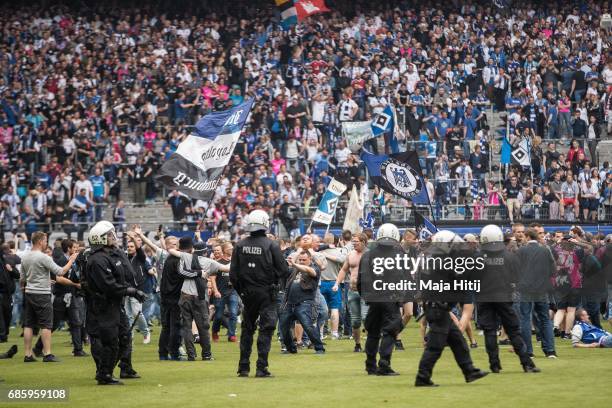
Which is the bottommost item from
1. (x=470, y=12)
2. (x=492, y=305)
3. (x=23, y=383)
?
(x=23, y=383)

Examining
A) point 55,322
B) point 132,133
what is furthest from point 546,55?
point 55,322

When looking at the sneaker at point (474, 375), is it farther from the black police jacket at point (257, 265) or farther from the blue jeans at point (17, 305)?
the blue jeans at point (17, 305)

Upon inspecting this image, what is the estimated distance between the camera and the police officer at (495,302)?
14203mm

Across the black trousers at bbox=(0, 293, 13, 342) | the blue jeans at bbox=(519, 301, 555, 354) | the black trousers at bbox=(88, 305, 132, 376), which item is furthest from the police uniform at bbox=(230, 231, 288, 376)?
the blue jeans at bbox=(519, 301, 555, 354)

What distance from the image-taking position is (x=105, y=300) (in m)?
13.3

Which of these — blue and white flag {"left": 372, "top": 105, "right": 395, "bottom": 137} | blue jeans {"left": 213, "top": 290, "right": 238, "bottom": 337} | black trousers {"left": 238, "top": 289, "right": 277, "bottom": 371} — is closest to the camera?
black trousers {"left": 238, "top": 289, "right": 277, "bottom": 371}

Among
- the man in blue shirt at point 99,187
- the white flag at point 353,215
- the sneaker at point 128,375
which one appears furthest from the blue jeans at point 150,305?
the man in blue shirt at point 99,187

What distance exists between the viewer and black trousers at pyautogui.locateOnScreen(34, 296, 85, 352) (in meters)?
18.1

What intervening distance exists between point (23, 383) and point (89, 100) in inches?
942

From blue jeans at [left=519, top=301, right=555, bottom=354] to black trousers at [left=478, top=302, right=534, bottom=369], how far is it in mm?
1674

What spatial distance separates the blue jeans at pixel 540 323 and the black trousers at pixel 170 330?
502cm

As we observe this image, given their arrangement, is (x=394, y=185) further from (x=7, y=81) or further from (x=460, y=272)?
(x=7, y=81)

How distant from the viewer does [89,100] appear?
122ft

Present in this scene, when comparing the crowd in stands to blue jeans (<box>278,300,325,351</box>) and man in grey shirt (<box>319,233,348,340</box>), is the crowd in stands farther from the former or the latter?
blue jeans (<box>278,300,325,351</box>)
